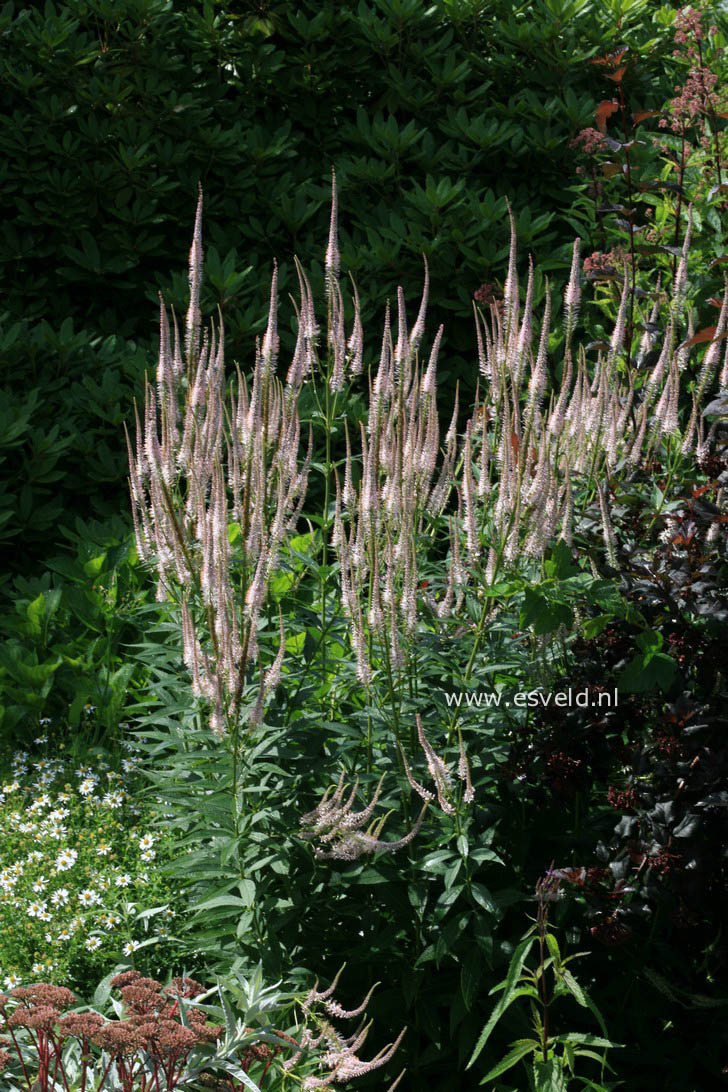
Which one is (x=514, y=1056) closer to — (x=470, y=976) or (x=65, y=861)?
(x=470, y=976)

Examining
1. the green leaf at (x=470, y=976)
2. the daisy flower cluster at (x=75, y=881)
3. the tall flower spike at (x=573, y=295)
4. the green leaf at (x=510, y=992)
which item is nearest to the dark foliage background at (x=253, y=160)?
the daisy flower cluster at (x=75, y=881)

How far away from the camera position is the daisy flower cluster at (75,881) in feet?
12.5

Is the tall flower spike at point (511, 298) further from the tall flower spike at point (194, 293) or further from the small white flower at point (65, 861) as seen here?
the small white flower at point (65, 861)

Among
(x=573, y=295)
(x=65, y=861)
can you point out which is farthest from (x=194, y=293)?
(x=65, y=861)

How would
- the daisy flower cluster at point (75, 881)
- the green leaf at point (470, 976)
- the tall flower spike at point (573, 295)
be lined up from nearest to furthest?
the green leaf at point (470, 976), the tall flower spike at point (573, 295), the daisy flower cluster at point (75, 881)

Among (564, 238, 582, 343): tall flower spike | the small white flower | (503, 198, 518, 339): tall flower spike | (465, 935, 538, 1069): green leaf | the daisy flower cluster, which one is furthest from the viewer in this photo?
the small white flower

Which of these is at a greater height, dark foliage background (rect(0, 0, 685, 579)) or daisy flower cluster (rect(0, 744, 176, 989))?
dark foliage background (rect(0, 0, 685, 579))

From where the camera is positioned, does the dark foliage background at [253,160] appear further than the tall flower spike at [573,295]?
Yes

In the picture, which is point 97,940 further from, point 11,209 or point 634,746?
point 11,209

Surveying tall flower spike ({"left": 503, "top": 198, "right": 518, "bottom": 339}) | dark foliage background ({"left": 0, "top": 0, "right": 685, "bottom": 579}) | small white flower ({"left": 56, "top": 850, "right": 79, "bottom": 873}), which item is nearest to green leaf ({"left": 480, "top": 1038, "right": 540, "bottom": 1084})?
small white flower ({"left": 56, "top": 850, "right": 79, "bottom": 873})

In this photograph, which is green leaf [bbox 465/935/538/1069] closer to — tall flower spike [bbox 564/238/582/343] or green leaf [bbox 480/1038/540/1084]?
green leaf [bbox 480/1038/540/1084]

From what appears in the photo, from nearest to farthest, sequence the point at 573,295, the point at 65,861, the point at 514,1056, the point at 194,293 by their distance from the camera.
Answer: the point at 514,1056 < the point at 194,293 < the point at 573,295 < the point at 65,861

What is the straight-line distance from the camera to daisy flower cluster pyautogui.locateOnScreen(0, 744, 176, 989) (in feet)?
12.5

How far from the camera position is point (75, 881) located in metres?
4.12
